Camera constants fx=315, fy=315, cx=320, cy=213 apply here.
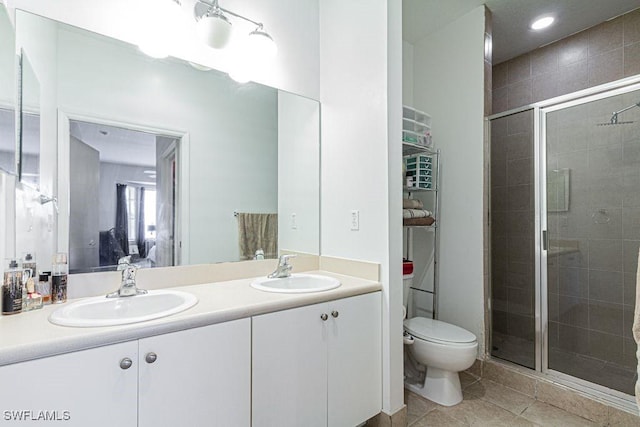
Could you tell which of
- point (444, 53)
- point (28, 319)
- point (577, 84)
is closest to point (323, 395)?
point (28, 319)

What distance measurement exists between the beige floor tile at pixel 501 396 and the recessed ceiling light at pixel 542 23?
8.80ft

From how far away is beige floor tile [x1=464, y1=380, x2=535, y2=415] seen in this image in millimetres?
1860

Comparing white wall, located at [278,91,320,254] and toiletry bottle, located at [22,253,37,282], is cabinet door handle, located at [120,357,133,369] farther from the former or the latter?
white wall, located at [278,91,320,254]

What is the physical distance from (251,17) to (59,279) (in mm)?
1572

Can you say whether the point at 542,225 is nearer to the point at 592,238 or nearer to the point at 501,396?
the point at 592,238

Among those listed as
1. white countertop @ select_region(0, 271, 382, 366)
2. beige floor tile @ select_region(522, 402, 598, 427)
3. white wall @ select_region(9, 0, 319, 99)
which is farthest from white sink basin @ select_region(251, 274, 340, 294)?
beige floor tile @ select_region(522, 402, 598, 427)

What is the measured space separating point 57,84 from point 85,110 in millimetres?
129

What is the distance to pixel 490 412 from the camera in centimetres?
180

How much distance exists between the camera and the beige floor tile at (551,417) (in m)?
1.69

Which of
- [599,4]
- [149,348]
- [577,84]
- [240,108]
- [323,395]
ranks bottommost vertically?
[323,395]

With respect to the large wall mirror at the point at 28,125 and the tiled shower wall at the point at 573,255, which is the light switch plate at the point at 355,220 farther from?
the large wall mirror at the point at 28,125

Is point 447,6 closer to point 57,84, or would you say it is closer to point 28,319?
point 57,84

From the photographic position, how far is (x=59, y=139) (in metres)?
1.29

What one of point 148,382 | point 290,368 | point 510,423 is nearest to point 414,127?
point 290,368
